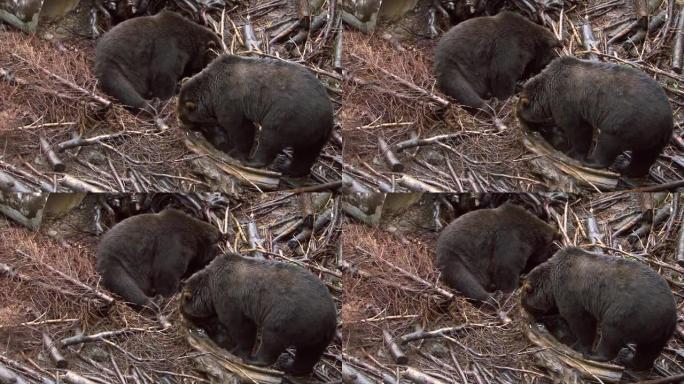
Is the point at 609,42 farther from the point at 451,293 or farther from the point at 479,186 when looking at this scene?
the point at 451,293

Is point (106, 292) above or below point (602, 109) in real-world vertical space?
below

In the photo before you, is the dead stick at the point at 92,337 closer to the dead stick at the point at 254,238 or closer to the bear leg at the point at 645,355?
the dead stick at the point at 254,238

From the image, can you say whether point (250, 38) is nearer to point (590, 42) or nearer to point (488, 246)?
point (488, 246)

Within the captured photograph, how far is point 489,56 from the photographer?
8.57 m

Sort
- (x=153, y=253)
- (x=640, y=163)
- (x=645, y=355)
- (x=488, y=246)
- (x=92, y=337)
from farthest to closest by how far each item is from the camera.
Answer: (x=153, y=253)
(x=488, y=246)
(x=92, y=337)
(x=645, y=355)
(x=640, y=163)

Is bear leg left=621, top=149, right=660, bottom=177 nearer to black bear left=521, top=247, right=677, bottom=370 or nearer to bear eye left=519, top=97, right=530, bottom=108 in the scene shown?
black bear left=521, top=247, right=677, bottom=370

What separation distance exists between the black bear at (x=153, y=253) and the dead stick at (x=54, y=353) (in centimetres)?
69

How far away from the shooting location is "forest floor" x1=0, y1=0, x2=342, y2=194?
8305 mm

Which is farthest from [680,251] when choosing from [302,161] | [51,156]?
[51,156]

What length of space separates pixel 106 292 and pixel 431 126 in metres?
3.15

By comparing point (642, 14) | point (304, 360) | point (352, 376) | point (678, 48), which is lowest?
point (352, 376)

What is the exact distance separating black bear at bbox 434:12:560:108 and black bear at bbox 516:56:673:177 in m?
0.20

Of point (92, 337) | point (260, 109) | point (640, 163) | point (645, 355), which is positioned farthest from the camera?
point (92, 337)

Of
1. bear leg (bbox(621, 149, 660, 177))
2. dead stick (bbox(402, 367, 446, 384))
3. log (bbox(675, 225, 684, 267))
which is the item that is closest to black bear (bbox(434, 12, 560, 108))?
bear leg (bbox(621, 149, 660, 177))
